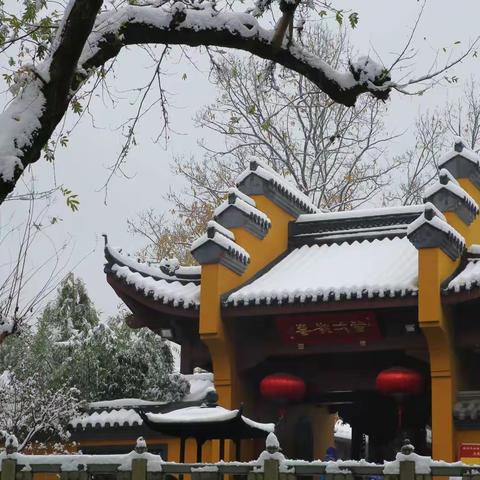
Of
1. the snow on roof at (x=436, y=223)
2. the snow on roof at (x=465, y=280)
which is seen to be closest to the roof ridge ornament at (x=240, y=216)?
the snow on roof at (x=436, y=223)

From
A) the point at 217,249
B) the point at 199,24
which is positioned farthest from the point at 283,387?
the point at 199,24

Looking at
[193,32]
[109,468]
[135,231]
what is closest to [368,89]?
[193,32]

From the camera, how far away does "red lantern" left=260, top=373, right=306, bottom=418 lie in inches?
509

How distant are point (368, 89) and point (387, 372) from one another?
5.78 meters

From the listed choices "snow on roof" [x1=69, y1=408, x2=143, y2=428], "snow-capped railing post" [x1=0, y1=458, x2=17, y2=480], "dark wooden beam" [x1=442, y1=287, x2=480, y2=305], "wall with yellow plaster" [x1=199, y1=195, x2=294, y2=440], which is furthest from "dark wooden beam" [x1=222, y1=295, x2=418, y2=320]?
"snow-capped railing post" [x1=0, y1=458, x2=17, y2=480]

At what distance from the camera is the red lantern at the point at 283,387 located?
12922 mm

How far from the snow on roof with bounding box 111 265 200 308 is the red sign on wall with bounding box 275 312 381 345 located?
103 centimetres

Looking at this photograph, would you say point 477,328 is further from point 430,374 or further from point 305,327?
point 305,327

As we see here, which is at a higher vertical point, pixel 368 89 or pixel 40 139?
pixel 368 89

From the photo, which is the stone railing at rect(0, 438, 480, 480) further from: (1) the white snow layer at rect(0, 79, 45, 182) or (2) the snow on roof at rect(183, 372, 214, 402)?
(2) the snow on roof at rect(183, 372, 214, 402)

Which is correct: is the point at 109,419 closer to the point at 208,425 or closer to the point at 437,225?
the point at 208,425

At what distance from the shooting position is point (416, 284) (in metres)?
11.9

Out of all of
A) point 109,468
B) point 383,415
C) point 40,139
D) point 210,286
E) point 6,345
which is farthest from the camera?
point 6,345

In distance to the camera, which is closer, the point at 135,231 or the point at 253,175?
the point at 253,175
